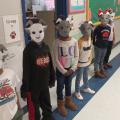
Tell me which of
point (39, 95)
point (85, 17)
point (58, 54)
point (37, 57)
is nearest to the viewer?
point (37, 57)

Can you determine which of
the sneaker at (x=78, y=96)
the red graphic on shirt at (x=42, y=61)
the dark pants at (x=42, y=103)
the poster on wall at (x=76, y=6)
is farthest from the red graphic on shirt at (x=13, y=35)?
the poster on wall at (x=76, y=6)

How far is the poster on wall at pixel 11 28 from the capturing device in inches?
83.4

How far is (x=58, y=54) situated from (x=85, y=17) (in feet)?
5.28

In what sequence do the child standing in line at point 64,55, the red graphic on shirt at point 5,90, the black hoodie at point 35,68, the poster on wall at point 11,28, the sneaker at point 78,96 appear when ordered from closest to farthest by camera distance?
the red graphic on shirt at point 5,90
the black hoodie at point 35,68
the poster on wall at point 11,28
the child standing in line at point 64,55
the sneaker at point 78,96

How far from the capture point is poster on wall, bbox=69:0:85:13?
334cm

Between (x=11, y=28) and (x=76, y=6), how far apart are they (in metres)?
1.59

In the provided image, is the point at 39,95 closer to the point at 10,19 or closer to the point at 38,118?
the point at 38,118

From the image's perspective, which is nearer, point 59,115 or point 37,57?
point 37,57

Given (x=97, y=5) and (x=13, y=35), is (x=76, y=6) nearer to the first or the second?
(x=97, y=5)

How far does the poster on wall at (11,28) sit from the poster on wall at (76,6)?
4.23ft

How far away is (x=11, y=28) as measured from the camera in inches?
86.0

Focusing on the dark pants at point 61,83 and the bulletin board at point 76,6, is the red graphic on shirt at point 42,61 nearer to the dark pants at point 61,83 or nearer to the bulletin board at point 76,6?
the dark pants at point 61,83

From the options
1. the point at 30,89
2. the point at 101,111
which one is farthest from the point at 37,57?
the point at 101,111

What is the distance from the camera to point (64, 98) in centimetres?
277
